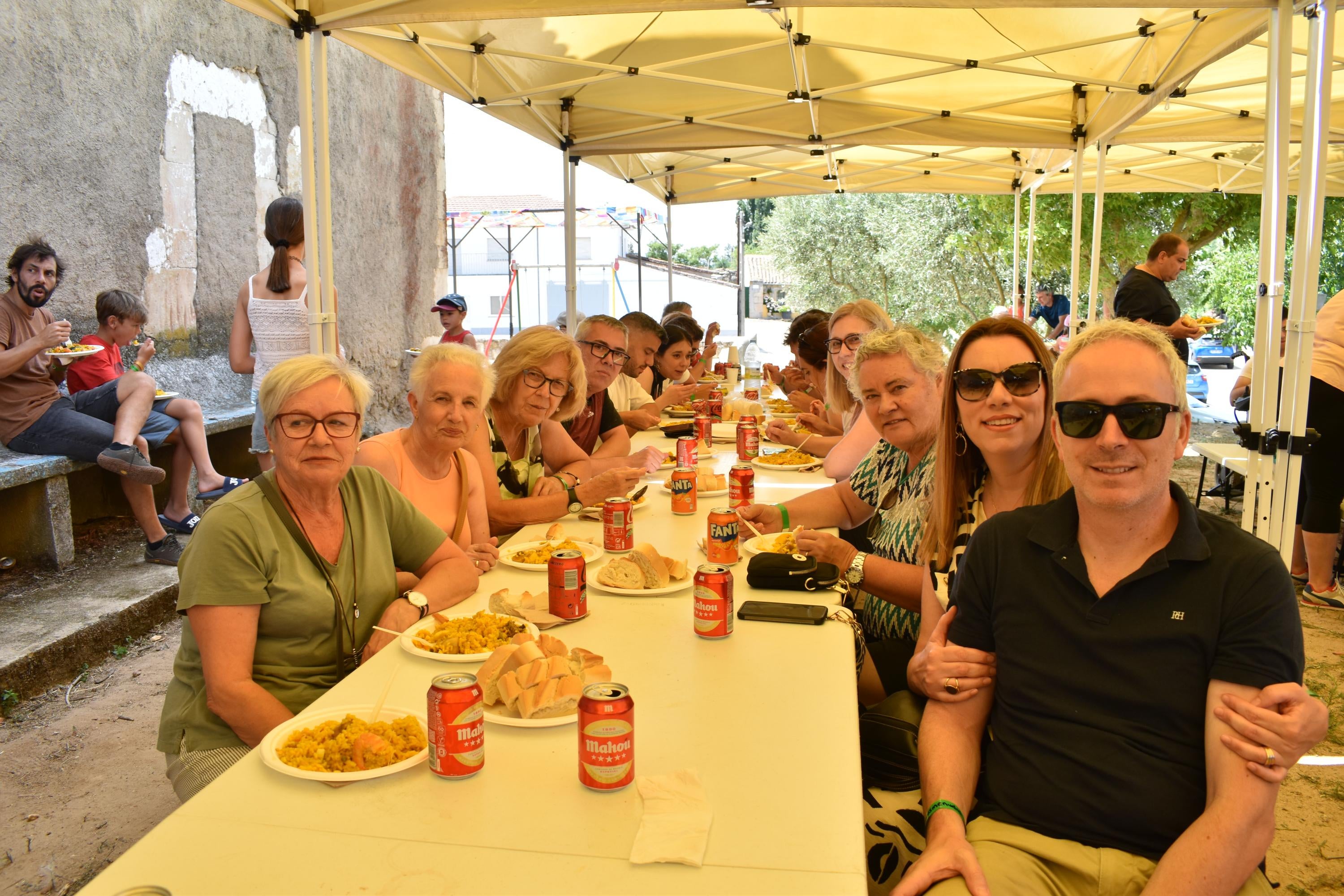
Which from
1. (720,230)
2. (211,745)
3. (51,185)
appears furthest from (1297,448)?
(720,230)

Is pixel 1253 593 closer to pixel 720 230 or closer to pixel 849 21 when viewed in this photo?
pixel 849 21

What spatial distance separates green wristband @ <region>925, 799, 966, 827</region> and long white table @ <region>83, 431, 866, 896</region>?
0.70ft

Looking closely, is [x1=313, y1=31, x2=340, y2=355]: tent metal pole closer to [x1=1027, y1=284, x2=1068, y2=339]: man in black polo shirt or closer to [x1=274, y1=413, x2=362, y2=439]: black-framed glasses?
[x1=274, y1=413, x2=362, y2=439]: black-framed glasses

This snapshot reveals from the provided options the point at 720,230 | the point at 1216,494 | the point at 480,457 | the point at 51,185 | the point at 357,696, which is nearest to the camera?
the point at 357,696

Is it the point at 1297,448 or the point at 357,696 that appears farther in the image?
the point at 1297,448

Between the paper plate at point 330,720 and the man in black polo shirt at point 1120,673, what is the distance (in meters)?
0.81

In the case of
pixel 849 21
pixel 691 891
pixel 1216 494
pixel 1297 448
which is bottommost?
pixel 1216 494

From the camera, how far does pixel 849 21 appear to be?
5609mm

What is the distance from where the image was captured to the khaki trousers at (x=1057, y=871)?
1.54 meters

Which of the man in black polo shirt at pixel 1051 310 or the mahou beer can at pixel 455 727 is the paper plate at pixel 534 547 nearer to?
the mahou beer can at pixel 455 727

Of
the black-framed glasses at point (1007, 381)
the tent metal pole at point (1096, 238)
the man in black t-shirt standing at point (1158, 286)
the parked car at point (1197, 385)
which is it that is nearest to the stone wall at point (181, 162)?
the black-framed glasses at point (1007, 381)

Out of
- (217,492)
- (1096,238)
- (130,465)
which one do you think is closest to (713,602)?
(130,465)

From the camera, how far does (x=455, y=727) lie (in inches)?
55.6

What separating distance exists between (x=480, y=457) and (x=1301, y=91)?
7354 millimetres
